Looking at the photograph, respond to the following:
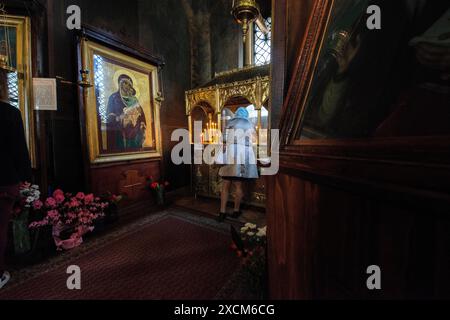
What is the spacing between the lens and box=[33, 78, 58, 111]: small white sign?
261 centimetres

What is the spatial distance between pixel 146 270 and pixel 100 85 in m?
3.05

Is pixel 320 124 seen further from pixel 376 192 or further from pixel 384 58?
pixel 376 192

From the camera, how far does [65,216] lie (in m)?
2.67

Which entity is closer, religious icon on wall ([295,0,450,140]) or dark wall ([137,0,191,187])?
religious icon on wall ([295,0,450,140])

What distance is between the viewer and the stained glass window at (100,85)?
3.38m

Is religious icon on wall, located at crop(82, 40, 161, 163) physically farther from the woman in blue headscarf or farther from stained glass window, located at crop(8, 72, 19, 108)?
the woman in blue headscarf

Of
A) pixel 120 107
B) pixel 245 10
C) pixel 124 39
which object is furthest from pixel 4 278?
pixel 245 10

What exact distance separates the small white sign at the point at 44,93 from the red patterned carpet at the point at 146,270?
198 centimetres

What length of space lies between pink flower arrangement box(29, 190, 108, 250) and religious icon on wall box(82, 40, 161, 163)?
85 cm

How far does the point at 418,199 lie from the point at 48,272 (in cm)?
307

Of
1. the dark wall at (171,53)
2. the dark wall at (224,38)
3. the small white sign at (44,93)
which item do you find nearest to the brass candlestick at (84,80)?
the small white sign at (44,93)

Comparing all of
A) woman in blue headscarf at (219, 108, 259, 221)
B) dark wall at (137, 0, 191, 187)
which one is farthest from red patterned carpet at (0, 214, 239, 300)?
dark wall at (137, 0, 191, 187)

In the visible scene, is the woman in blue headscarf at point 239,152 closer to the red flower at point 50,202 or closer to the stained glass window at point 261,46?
the red flower at point 50,202

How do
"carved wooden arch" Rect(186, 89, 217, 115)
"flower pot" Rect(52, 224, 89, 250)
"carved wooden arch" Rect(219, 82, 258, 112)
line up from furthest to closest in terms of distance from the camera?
"carved wooden arch" Rect(186, 89, 217, 115) < "carved wooden arch" Rect(219, 82, 258, 112) < "flower pot" Rect(52, 224, 89, 250)
